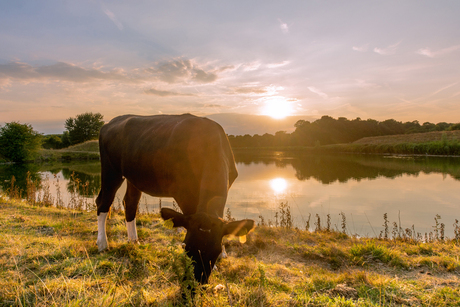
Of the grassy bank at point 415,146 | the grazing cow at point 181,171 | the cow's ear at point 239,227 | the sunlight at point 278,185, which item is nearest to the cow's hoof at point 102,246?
the grazing cow at point 181,171

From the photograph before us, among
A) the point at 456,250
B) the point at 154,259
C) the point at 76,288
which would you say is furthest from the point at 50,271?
the point at 456,250

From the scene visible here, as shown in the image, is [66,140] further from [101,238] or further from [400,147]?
[400,147]

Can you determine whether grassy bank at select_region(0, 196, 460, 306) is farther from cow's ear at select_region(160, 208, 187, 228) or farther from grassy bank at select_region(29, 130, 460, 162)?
grassy bank at select_region(29, 130, 460, 162)

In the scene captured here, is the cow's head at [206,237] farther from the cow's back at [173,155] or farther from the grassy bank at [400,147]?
the grassy bank at [400,147]

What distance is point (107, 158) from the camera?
15.5ft

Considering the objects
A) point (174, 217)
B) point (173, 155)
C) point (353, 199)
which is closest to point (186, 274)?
point (174, 217)

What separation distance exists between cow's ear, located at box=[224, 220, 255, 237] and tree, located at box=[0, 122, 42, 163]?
151 feet

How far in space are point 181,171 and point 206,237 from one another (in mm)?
1316

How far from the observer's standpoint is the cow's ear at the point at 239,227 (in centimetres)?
232

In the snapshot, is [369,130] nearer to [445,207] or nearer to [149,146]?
[445,207]

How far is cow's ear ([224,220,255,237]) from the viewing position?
7.63 feet

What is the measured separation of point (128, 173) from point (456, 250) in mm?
6604

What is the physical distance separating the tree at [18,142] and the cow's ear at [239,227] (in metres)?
46.0

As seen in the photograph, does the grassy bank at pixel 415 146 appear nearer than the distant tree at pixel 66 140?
Yes
